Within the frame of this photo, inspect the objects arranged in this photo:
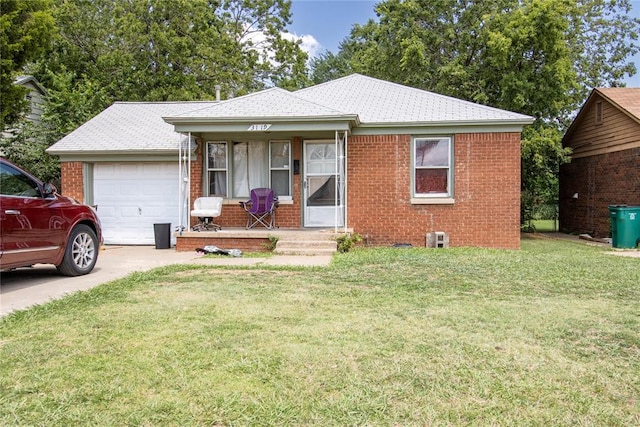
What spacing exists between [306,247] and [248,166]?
324 cm

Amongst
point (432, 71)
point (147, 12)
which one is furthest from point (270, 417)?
point (147, 12)

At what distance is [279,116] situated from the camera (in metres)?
10.2

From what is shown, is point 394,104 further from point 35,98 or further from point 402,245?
point 35,98

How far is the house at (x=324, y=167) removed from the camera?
36.0 ft

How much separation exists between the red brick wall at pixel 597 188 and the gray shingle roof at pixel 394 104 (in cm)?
546

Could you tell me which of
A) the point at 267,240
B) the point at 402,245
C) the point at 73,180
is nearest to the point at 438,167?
the point at 402,245

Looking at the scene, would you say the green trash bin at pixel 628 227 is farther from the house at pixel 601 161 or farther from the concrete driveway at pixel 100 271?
the concrete driveway at pixel 100 271

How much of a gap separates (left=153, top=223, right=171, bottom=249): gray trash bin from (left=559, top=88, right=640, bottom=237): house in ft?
43.8

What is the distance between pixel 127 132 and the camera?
12992 mm

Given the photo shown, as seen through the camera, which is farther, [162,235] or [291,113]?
[162,235]

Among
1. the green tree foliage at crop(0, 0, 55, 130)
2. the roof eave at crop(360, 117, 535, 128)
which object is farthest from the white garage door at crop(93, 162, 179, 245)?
the roof eave at crop(360, 117, 535, 128)

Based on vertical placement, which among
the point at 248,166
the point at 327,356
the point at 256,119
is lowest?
the point at 327,356

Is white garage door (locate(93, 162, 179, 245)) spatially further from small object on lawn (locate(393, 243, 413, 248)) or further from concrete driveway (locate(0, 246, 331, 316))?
small object on lawn (locate(393, 243, 413, 248))

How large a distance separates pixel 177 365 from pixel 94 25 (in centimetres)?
2353
